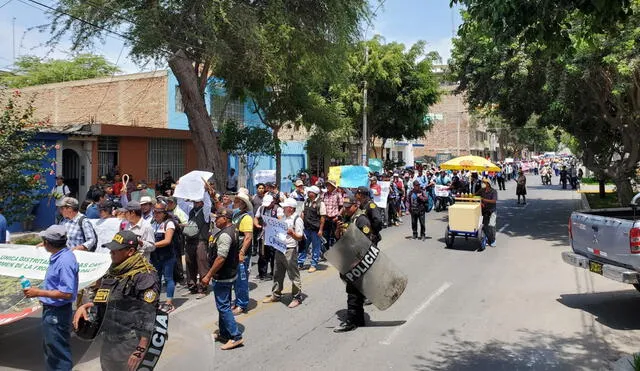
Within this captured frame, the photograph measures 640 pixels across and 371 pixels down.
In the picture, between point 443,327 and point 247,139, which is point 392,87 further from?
point 443,327

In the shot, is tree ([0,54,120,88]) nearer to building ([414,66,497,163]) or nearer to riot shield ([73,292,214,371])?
riot shield ([73,292,214,371])

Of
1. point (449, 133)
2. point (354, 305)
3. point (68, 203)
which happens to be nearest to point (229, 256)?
point (354, 305)

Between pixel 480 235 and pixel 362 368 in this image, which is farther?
pixel 480 235

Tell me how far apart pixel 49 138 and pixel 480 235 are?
12.5 metres

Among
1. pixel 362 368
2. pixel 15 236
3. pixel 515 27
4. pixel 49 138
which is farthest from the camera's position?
pixel 49 138

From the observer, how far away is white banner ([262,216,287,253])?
26.4ft

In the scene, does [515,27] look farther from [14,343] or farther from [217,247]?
[14,343]

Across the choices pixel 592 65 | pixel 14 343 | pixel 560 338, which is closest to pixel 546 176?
pixel 592 65

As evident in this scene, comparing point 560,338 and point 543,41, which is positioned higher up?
point 543,41

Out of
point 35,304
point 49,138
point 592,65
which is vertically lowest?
point 35,304

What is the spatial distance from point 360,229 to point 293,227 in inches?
72.0

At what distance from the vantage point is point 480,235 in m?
12.5

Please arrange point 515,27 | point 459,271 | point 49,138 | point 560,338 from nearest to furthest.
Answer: point 515,27, point 560,338, point 459,271, point 49,138

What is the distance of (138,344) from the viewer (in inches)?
148
